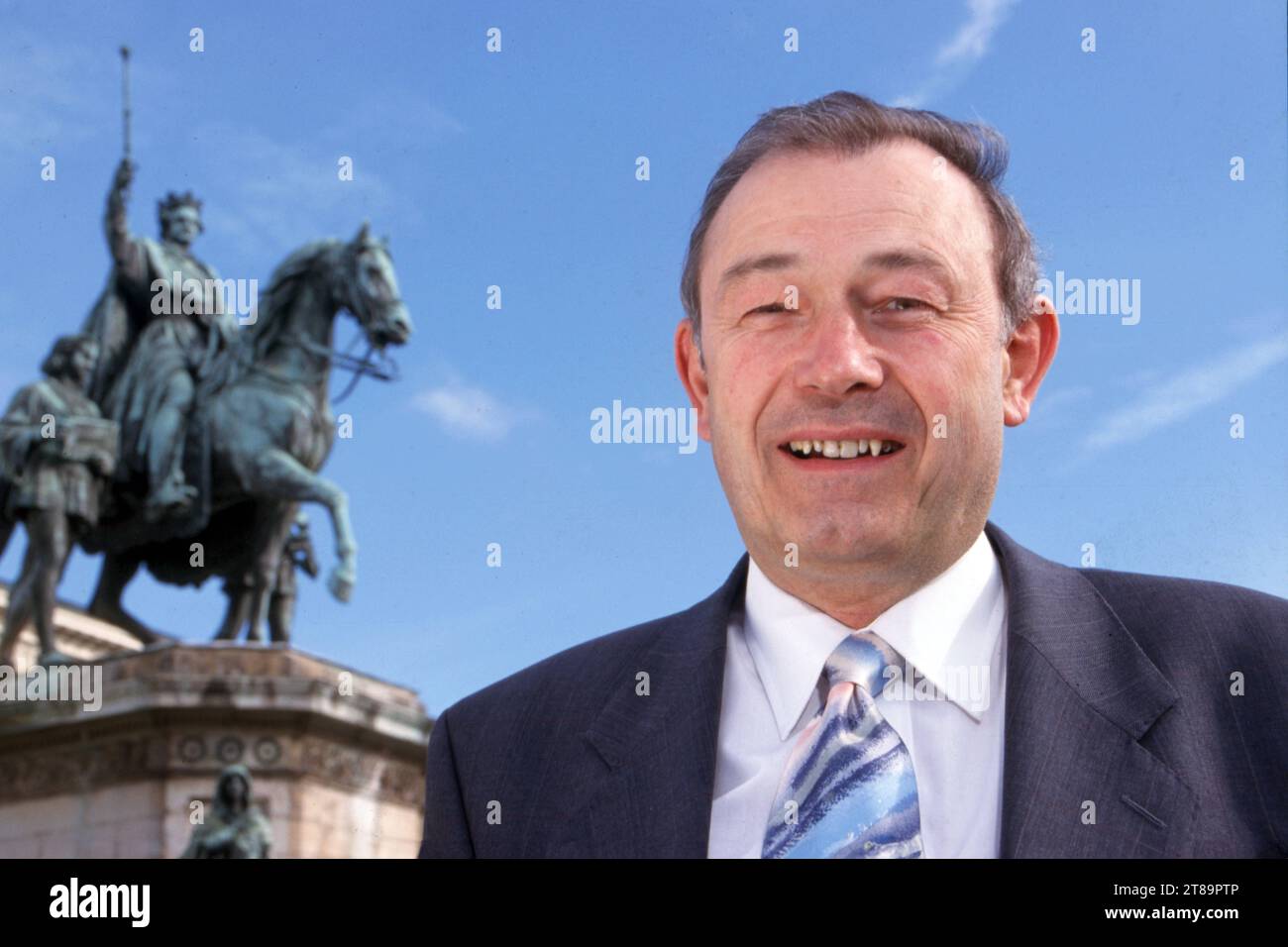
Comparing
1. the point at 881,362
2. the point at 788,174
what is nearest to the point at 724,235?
the point at 788,174

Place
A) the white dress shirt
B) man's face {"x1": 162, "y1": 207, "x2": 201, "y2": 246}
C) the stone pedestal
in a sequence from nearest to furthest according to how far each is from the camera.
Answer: the white dress shirt → the stone pedestal → man's face {"x1": 162, "y1": 207, "x2": 201, "y2": 246}

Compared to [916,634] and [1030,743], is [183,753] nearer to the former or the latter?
[916,634]

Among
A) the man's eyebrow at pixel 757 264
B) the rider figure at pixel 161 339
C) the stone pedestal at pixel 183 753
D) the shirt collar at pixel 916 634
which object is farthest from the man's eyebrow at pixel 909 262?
the rider figure at pixel 161 339

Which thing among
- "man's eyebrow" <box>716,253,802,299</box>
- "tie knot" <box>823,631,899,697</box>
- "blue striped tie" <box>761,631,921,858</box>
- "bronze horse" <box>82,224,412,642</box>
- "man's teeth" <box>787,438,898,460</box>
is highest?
"bronze horse" <box>82,224,412,642</box>

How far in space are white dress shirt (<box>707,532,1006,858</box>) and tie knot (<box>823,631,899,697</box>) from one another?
0.04ft

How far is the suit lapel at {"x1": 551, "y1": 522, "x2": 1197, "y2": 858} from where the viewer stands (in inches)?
88.5

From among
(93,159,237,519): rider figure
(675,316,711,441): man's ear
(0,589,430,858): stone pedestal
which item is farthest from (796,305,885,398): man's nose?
(93,159,237,519): rider figure

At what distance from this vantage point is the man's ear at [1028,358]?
103 inches

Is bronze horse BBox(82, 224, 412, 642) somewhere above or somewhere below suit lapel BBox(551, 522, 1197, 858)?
above

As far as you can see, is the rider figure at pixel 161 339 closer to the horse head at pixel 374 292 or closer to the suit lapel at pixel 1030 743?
the horse head at pixel 374 292

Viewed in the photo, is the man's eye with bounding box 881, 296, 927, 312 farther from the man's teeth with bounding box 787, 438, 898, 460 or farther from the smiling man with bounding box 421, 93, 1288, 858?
the man's teeth with bounding box 787, 438, 898, 460

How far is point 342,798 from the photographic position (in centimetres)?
1122

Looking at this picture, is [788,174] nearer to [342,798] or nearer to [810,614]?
[810,614]
